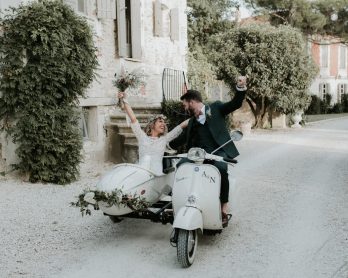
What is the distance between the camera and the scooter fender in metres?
4.27

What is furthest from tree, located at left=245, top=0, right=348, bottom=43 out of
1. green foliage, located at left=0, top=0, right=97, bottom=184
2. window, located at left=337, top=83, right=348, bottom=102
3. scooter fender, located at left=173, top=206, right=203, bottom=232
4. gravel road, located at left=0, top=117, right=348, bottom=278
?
scooter fender, located at left=173, top=206, right=203, bottom=232

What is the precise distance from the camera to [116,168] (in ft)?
16.9

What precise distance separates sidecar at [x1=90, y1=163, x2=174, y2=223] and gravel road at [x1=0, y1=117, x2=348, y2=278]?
1.06 ft

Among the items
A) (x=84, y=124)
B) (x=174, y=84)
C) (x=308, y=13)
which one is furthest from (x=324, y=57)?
(x=84, y=124)

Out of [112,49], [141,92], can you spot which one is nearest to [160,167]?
[112,49]

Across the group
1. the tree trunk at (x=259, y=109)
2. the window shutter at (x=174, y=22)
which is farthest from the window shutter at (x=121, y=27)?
the tree trunk at (x=259, y=109)

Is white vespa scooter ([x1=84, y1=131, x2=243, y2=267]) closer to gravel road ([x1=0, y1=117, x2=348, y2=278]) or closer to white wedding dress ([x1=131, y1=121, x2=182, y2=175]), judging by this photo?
gravel road ([x1=0, y1=117, x2=348, y2=278])

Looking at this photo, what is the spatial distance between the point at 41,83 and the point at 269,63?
1167 cm

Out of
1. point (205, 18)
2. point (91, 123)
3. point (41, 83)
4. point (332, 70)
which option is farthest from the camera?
point (332, 70)

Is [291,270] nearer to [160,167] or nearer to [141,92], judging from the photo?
[160,167]

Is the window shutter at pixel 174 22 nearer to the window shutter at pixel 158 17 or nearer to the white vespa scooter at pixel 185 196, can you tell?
the window shutter at pixel 158 17

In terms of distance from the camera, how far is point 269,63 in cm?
1784

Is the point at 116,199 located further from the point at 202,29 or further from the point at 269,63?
the point at 202,29

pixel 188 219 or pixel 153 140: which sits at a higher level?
pixel 153 140
